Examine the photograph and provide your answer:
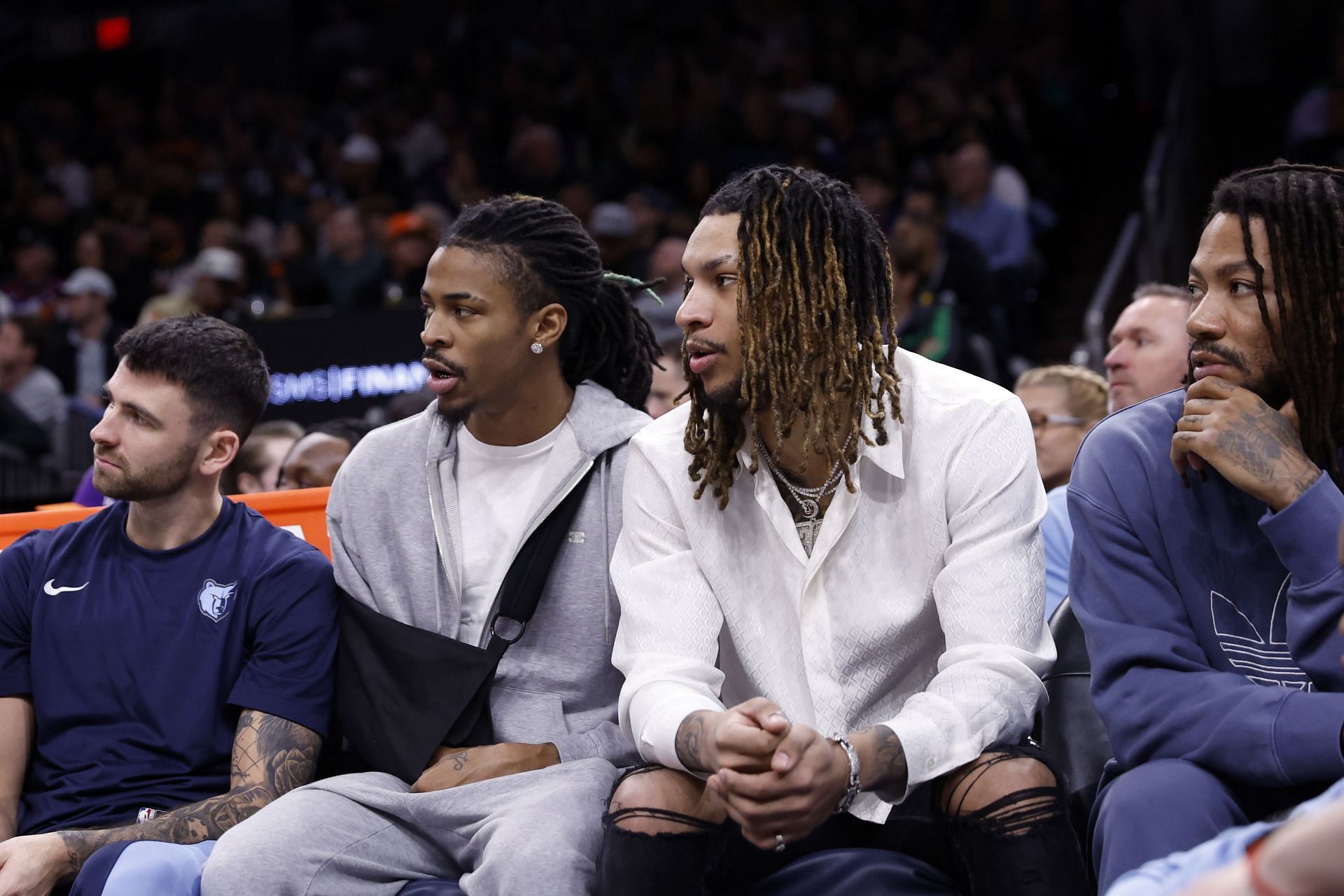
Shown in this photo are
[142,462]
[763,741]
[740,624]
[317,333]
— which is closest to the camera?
[763,741]

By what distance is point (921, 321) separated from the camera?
6.25 meters

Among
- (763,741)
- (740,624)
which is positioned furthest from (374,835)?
(763,741)

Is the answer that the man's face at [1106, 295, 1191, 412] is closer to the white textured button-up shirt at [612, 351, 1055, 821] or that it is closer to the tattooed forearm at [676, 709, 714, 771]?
the white textured button-up shirt at [612, 351, 1055, 821]

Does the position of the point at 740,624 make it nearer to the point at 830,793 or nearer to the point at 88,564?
the point at 830,793

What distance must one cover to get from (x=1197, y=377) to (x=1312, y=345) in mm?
187

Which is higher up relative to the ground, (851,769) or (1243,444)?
(1243,444)

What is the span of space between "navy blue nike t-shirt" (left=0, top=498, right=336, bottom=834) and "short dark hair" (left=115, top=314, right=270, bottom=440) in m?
0.27

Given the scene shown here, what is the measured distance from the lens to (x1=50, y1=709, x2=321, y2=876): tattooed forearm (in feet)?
8.80

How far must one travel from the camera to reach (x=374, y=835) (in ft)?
9.01

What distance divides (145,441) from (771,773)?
1594mm

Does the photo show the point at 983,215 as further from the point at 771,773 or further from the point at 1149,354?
the point at 771,773

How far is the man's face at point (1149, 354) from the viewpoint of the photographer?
13.9 ft

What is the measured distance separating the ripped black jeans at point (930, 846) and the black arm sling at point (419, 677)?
572mm

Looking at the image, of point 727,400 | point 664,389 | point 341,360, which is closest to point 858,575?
point 727,400
